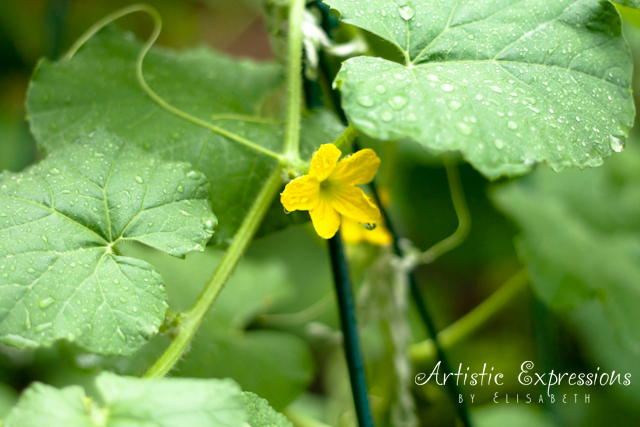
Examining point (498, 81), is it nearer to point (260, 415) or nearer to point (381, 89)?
point (381, 89)

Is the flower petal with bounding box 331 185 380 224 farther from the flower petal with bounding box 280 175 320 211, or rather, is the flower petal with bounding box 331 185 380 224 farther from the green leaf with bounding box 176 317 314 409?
the green leaf with bounding box 176 317 314 409

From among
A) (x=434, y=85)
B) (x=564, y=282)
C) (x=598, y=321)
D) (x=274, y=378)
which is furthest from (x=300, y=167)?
(x=598, y=321)

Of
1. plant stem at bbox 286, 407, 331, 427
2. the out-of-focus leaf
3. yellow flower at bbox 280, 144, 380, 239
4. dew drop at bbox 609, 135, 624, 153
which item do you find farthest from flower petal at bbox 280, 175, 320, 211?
the out-of-focus leaf

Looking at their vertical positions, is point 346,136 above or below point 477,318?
above

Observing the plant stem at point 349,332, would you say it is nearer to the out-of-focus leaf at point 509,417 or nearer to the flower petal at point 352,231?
the flower petal at point 352,231

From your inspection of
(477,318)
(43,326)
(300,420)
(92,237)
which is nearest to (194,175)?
(92,237)

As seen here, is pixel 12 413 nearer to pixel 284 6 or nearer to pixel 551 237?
pixel 284 6
